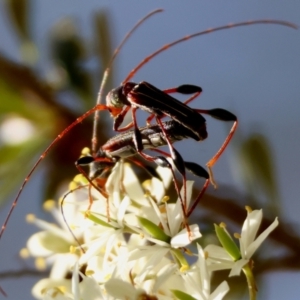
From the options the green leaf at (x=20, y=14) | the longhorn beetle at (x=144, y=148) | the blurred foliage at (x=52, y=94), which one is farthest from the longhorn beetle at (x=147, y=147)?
the green leaf at (x=20, y=14)

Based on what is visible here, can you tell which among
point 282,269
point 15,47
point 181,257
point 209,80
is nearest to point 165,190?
point 181,257

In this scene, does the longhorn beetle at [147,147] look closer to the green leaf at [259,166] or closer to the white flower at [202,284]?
the white flower at [202,284]

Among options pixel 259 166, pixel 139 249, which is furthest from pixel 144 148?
pixel 259 166

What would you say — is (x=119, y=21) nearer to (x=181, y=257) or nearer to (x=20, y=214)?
(x=20, y=214)

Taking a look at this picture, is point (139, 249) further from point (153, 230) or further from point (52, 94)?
point (52, 94)

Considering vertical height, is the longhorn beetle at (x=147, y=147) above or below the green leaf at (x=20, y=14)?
below

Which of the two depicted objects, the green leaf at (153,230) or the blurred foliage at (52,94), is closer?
the green leaf at (153,230)
